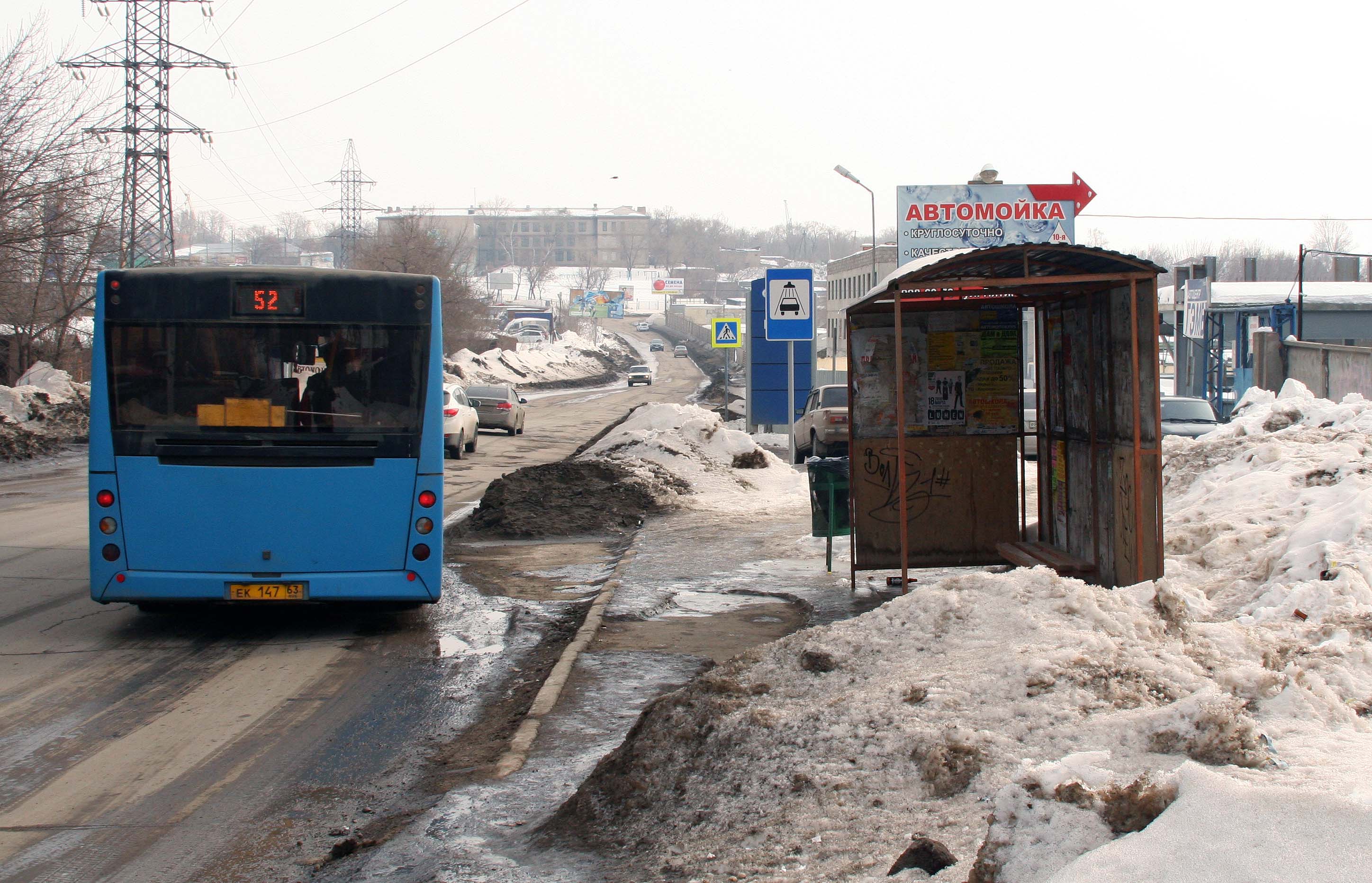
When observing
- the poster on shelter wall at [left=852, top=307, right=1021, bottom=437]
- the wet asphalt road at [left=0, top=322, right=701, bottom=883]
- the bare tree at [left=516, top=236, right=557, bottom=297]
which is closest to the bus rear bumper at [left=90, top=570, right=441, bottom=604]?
the wet asphalt road at [left=0, top=322, right=701, bottom=883]

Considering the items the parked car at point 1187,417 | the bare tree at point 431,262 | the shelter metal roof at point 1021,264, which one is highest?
the bare tree at point 431,262

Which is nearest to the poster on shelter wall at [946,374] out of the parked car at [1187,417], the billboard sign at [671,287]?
the parked car at [1187,417]

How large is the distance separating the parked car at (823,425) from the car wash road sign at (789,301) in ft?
16.3

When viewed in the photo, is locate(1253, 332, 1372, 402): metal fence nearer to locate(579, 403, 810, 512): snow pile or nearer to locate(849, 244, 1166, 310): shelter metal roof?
locate(579, 403, 810, 512): snow pile

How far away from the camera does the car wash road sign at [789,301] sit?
57.4 ft

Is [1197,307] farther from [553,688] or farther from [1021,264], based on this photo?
[553,688]

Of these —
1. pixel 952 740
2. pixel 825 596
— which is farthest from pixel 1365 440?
pixel 952 740

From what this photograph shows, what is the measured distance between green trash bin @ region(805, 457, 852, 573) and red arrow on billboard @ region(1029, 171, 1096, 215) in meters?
13.0

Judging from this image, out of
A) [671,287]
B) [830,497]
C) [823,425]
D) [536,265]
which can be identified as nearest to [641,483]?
[830,497]

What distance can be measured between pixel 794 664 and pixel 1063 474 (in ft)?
16.3

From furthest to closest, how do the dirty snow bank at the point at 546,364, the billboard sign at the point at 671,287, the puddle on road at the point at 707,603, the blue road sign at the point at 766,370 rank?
the billboard sign at the point at 671,287 < the dirty snow bank at the point at 546,364 < the blue road sign at the point at 766,370 < the puddle on road at the point at 707,603

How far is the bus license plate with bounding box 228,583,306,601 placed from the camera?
8.55 m

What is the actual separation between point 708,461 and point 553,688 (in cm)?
1225

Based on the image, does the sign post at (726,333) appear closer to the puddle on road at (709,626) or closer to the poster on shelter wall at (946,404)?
the poster on shelter wall at (946,404)
